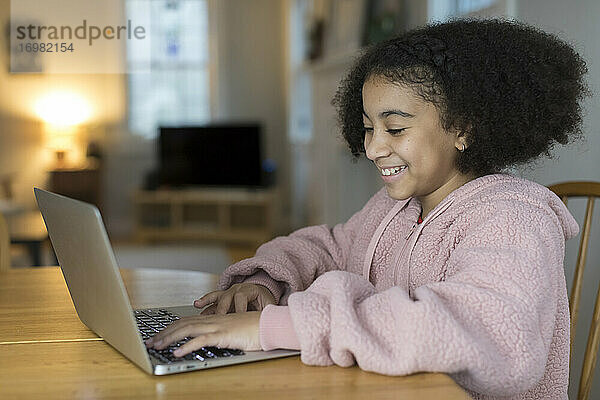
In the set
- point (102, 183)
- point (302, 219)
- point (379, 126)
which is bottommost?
point (302, 219)

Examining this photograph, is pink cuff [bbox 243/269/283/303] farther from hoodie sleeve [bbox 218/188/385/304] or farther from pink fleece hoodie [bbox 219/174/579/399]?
pink fleece hoodie [bbox 219/174/579/399]

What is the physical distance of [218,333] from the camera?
873 mm

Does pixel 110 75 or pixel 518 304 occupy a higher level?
pixel 110 75

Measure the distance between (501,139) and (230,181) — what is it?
429cm

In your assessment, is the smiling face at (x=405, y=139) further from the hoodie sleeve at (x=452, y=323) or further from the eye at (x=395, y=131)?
the hoodie sleeve at (x=452, y=323)

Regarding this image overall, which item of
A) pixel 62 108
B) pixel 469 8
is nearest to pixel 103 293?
pixel 62 108

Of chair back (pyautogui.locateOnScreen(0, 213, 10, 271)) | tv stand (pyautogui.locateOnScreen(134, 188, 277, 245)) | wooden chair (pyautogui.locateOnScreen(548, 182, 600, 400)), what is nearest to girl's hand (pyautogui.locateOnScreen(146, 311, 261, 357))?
wooden chair (pyautogui.locateOnScreen(548, 182, 600, 400))

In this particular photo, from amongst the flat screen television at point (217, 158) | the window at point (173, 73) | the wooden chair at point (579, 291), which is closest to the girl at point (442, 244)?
the wooden chair at point (579, 291)

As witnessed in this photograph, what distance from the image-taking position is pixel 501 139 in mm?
1131

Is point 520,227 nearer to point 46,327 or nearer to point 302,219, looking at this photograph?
point 46,327

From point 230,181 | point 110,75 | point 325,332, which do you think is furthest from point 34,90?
point 230,181

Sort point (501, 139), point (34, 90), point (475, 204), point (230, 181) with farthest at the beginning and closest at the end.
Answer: point (230, 181) < point (34, 90) < point (501, 139) < point (475, 204)

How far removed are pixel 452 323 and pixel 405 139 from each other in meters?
0.40

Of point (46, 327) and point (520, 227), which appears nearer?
point (520, 227)
